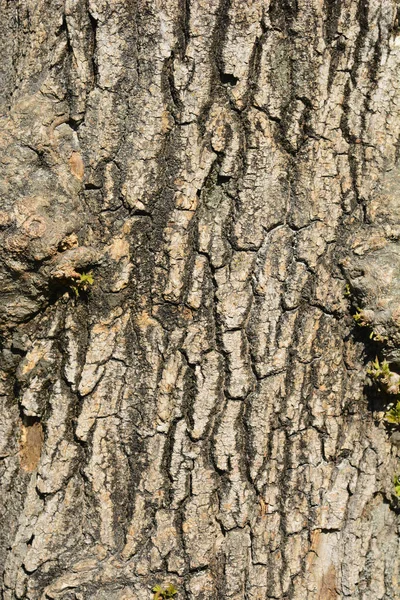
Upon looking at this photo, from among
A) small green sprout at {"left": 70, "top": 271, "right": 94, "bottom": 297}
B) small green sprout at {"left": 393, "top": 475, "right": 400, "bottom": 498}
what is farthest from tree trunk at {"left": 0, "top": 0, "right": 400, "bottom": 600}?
small green sprout at {"left": 393, "top": 475, "right": 400, "bottom": 498}

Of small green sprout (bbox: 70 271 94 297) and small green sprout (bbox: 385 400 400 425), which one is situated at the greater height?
small green sprout (bbox: 70 271 94 297)

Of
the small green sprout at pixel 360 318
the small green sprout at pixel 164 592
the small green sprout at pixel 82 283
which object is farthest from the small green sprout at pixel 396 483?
the small green sprout at pixel 82 283

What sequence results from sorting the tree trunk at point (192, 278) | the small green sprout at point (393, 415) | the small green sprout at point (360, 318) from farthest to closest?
1. the small green sprout at point (393, 415)
2. the small green sprout at point (360, 318)
3. the tree trunk at point (192, 278)

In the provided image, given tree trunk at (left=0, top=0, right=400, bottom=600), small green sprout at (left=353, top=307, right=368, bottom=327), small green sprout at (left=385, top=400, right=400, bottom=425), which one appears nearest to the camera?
tree trunk at (left=0, top=0, right=400, bottom=600)

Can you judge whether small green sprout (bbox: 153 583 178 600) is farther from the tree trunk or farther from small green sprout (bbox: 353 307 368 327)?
small green sprout (bbox: 353 307 368 327)

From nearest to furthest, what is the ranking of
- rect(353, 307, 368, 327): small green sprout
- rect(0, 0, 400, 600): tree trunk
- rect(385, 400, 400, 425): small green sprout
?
rect(0, 0, 400, 600): tree trunk, rect(353, 307, 368, 327): small green sprout, rect(385, 400, 400, 425): small green sprout

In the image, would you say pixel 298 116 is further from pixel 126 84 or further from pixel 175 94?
pixel 126 84

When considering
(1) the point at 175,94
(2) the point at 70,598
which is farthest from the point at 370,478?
(1) the point at 175,94

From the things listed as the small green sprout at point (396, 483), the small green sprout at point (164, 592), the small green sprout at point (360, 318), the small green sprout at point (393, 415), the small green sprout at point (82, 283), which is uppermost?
the small green sprout at point (360, 318)

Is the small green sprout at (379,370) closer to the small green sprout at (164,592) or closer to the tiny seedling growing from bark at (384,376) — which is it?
the tiny seedling growing from bark at (384,376)
